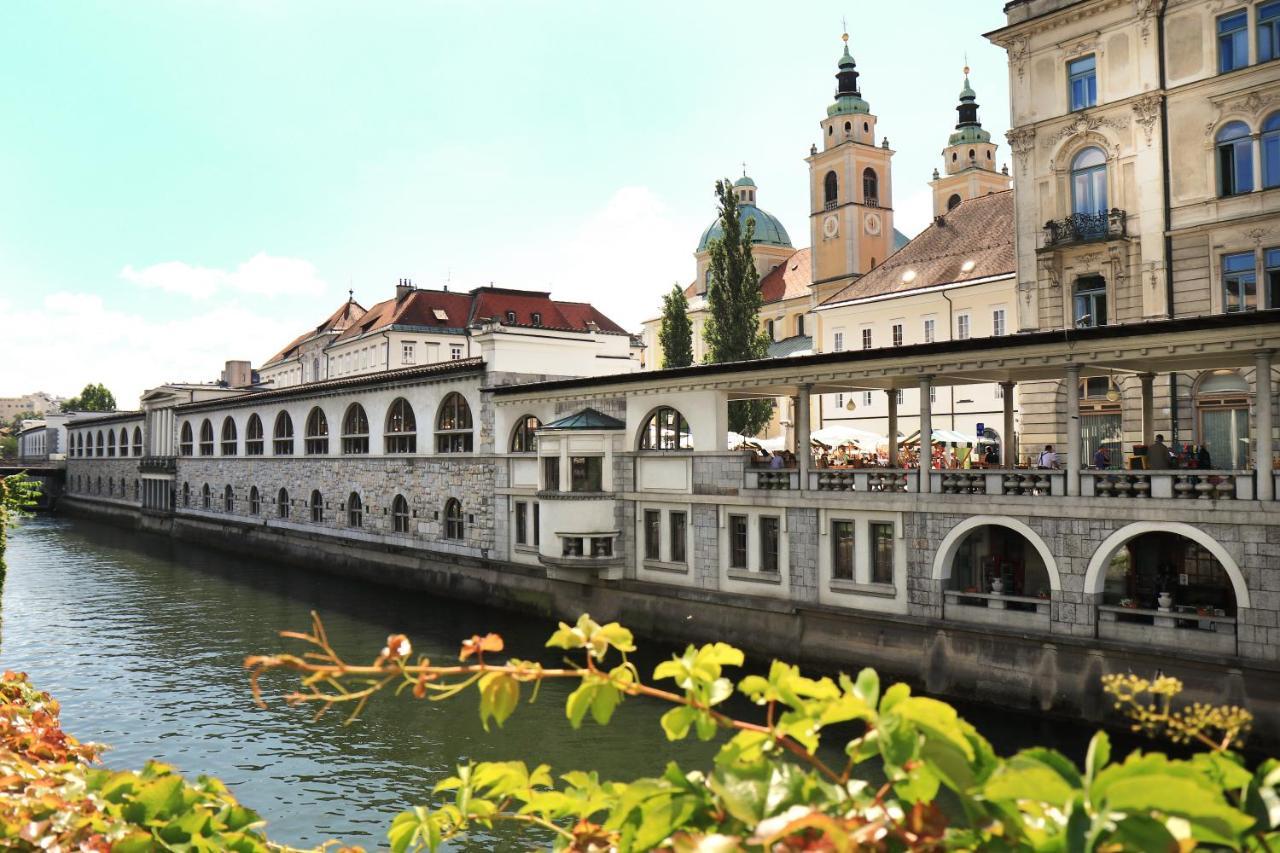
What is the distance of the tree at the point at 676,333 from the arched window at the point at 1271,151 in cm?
3575

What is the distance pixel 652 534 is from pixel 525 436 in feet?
27.3

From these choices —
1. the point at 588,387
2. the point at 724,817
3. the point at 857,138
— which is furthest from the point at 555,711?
the point at 857,138

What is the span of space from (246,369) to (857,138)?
64508 millimetres

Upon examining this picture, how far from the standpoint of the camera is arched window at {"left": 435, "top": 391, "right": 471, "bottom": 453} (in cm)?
3959

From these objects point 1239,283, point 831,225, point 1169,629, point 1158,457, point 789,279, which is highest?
point 831,225

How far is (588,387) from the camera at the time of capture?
32.7 m

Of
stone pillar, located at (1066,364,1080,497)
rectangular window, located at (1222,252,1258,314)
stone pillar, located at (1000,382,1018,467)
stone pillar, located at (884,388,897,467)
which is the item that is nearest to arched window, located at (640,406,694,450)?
stone pillar, located at (884,388,897,467)

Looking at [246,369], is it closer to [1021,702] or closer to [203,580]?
[203,580]

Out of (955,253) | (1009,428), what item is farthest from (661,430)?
(955,253)

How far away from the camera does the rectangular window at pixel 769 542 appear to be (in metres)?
26.8

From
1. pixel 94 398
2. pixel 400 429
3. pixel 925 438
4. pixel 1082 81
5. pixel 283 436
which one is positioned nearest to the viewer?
pixel 925 438

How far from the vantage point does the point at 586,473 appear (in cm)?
3194

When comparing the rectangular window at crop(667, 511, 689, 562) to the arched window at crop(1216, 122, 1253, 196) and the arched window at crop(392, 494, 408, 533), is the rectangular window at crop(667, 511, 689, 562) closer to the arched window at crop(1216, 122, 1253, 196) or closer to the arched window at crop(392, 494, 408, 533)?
the arched window at crop(392, 494, 408, 533)

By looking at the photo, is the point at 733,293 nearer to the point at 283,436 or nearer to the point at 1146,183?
the point at 1146,183
